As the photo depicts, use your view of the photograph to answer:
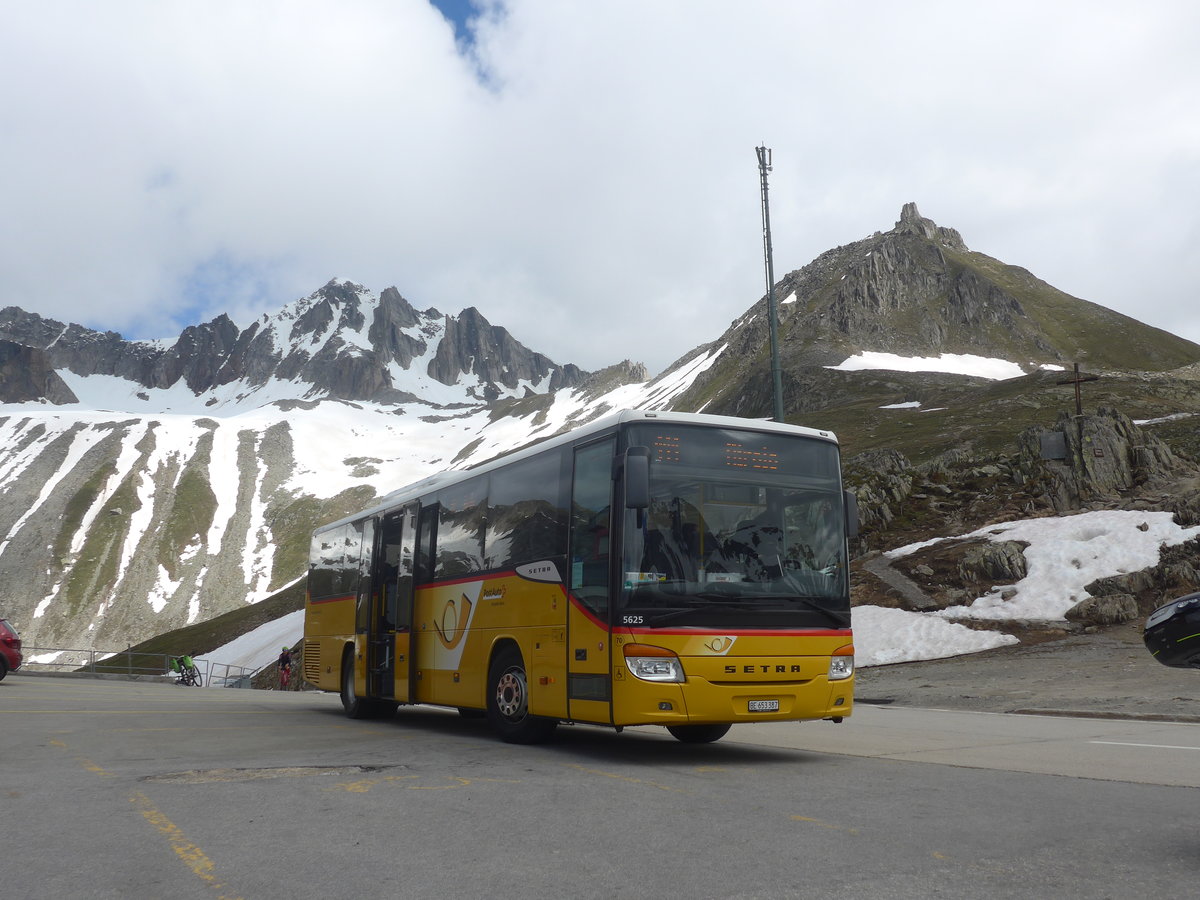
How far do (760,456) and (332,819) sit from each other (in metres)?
5.96

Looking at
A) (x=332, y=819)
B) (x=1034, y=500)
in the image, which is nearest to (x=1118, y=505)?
(x=1034, y=500)

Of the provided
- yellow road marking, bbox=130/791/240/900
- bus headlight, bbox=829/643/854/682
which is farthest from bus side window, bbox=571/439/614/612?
yellow road marking, bbox=130/791/240/900

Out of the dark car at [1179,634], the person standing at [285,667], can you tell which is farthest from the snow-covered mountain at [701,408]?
the dark car at [1179,634]

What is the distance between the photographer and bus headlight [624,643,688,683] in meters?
9.77

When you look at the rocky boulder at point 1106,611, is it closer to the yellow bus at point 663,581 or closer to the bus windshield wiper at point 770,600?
the yellow bus at point 663,581

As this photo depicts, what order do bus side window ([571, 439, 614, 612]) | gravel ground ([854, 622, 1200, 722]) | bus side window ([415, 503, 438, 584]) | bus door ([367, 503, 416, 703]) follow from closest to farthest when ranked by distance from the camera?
bus side window ([571, 439, 614, 612]), bus side window ([415, 503, 438, 584]), bus door ([367, 503, 416, 703]), gravel ground ([854, 622, 1200, 722])

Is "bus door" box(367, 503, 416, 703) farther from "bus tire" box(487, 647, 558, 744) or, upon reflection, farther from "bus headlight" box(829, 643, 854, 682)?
"bus headlight" box(829, 643, 854, 682)

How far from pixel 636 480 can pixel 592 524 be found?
1.10 meters

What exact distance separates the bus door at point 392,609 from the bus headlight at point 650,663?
591 cm

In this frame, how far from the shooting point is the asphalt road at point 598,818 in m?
5.09

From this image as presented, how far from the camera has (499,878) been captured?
514cm

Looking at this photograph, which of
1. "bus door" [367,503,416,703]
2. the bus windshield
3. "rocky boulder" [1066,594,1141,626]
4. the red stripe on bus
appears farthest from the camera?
"rocky boulder" [1066,594,1141,626]

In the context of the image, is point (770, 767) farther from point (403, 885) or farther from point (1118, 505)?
point (1118, 505)

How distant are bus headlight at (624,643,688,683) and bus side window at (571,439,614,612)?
21.8 inches
